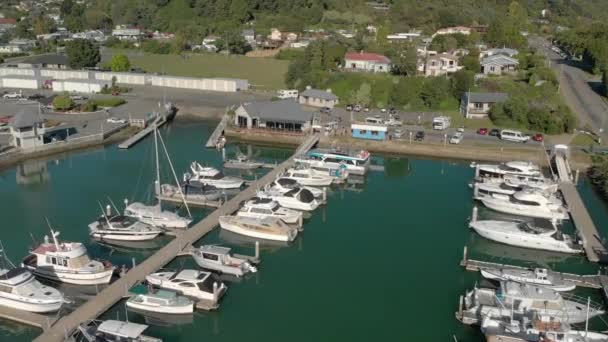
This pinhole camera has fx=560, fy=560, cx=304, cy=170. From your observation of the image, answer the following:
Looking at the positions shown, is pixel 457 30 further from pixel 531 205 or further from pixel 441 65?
pixel 531 205

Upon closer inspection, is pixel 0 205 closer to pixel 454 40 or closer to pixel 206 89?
pixel 206 89

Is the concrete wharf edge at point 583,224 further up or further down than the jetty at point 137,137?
further down

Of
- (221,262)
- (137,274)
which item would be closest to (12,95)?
(137,274)

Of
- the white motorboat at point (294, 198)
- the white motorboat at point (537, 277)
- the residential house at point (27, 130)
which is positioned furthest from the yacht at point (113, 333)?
the residential house at point (27, 130)

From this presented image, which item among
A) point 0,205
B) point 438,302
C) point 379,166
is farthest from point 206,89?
point 438,302

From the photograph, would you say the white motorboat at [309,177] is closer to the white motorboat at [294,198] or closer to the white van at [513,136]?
the white motorboat at [294,198]

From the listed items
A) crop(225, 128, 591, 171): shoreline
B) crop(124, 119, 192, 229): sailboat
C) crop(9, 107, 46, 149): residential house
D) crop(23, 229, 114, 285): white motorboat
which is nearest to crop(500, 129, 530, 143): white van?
crop(225, 128, 591, 171): shoreline

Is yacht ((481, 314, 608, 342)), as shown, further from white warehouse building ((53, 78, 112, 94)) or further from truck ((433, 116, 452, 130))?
white warehouse building ((53, 78, 112, 94))
